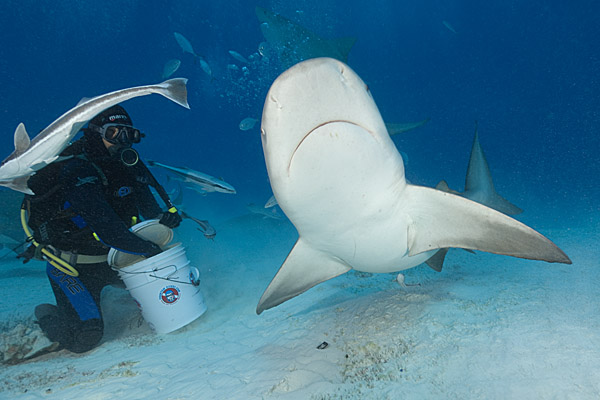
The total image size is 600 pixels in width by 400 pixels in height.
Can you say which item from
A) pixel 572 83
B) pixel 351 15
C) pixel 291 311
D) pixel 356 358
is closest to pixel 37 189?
pixel 291 311

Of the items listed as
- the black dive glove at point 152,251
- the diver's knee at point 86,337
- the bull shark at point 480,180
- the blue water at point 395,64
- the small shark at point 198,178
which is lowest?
the diver's knee at point 86,337

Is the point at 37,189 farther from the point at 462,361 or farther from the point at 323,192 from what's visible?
the point at 462,361

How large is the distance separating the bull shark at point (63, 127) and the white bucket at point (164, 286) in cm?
157

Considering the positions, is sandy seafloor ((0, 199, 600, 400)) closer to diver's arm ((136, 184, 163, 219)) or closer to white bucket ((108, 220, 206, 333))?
white bucket ((108, 220, 206, 333))

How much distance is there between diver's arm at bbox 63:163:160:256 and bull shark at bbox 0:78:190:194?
3.20 ft

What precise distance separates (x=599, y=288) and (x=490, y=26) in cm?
9453

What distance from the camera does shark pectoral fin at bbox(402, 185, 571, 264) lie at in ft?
5.68

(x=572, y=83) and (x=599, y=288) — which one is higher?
(x=572, y=83)

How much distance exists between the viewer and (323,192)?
5.56ft

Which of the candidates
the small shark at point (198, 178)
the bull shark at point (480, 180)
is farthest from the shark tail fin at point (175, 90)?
the bull shark at point (480, 180)

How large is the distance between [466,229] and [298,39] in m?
10.4

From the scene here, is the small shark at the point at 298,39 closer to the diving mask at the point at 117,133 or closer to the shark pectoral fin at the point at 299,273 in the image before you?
the diving mask at the point at 117,133

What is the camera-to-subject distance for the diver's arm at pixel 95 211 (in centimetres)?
333

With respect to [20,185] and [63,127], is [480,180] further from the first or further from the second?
[20,185]
